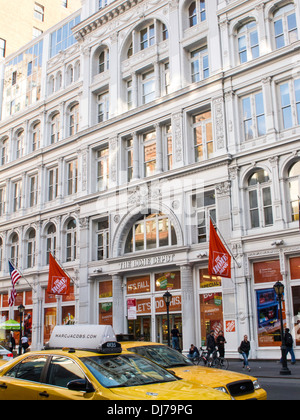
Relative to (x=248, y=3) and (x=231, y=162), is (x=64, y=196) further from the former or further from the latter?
(x=248, y=3)

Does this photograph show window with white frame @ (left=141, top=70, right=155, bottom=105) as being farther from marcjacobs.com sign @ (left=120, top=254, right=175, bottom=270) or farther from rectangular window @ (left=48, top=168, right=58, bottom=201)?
marcjacobs.com sign @ (left=120, top=254, right=175, bottom=270)

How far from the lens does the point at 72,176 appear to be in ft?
120

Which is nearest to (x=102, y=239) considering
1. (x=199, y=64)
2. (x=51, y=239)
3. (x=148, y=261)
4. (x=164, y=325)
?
(x=148, y=261)

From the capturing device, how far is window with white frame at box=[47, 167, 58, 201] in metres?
37.7

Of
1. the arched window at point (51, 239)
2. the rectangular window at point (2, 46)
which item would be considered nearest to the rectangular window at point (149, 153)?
the arched window at point (51, 239)

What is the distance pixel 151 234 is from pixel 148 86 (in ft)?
36.2

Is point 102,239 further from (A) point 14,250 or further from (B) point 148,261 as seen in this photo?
(A) point 14,250

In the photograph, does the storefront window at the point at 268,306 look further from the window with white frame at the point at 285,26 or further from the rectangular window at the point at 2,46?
the rectangular window at the point at 2,46

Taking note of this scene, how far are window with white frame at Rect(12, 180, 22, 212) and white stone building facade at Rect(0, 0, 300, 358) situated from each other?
0.67ft

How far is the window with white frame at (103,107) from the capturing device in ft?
116

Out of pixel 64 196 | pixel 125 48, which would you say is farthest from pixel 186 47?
pixel 64 196

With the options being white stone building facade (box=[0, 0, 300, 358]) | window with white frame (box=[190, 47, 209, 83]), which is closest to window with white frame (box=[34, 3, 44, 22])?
white stone building facade (box=[0, 0, 300, 358])
